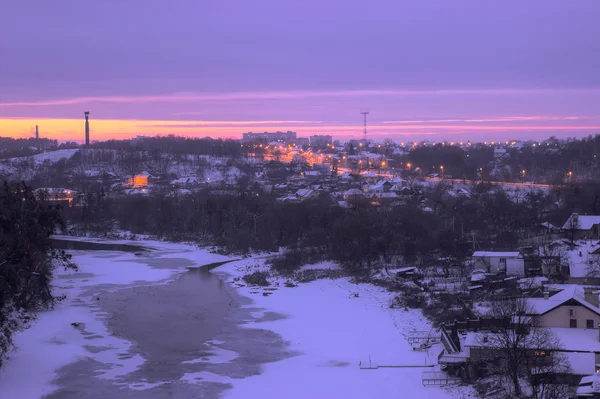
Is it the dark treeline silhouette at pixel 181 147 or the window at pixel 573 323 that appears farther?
the dark treeline silhouette at pixel 181 147

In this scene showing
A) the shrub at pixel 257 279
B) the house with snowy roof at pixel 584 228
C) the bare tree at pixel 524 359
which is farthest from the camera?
the house with snowy roof at pixel 584 228

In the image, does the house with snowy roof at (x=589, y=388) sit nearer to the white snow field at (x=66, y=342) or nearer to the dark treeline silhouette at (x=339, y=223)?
the white snow field at (x=66, y=342)

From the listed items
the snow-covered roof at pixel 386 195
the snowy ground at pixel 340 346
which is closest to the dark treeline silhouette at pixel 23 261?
the snowy ground at pixel 340 346

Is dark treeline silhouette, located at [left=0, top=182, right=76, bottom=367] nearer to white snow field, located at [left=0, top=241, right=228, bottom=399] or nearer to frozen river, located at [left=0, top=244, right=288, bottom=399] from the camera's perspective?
white snow field, located at [left=0, top=241, right=228, bottom=399]

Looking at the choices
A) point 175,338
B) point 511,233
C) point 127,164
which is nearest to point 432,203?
point 511,233

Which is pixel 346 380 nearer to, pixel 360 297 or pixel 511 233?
pixel 360 297
